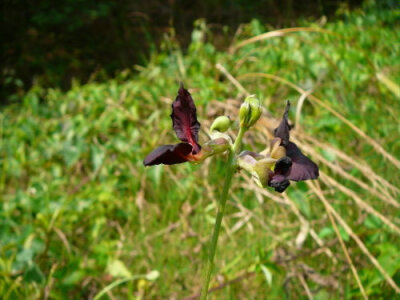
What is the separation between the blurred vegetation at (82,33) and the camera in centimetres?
558

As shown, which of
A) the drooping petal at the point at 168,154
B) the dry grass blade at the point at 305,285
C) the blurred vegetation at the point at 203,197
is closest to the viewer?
the drooping petal at the point at 168,154

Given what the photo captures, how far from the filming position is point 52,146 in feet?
8.70

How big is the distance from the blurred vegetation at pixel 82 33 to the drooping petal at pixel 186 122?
470 centimetres

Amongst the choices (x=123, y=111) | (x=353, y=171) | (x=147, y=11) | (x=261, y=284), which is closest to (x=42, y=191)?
(x=123, y=111)

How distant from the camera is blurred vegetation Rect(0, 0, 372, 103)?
5582mm

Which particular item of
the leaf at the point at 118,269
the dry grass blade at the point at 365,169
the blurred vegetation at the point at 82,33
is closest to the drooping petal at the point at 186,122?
the dry grass blade at the point at 365,169

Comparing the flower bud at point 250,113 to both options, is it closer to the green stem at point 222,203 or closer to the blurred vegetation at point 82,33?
the green stem at point 222,203

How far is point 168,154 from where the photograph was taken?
64 cm

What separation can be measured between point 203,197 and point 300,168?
1.26 metres

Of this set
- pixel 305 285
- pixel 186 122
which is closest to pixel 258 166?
pixel 186 122

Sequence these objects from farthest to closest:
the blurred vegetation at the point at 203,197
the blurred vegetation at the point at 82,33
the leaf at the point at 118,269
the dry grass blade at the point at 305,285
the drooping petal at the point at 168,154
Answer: the blurred vegetation at the point at 82,33
the leaf at the point at 118,269
the blurred vegetation at the point at 203,197
the dry grass blade at the point at 305,285
the drooping petal at the point at 168,154

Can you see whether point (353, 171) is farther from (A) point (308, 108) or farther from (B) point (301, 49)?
(B) point (301, 49)

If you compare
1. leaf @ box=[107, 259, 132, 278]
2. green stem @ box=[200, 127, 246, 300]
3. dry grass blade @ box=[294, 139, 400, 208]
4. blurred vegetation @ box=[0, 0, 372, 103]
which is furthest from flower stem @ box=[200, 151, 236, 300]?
blurred vegetation @ box=[0, 0, 372, 103]

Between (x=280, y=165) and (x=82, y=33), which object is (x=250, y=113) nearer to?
(x=280, y=165)
